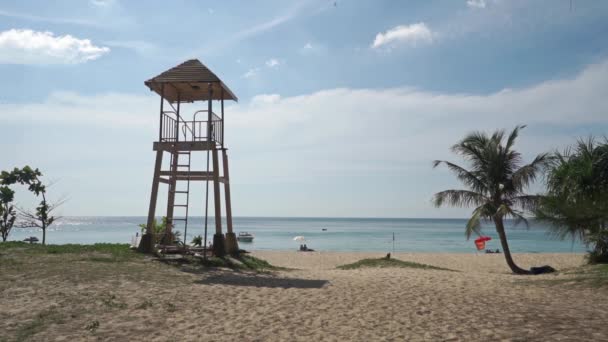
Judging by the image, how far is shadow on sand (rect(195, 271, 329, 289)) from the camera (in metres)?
10.6

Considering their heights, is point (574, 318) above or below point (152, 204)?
below

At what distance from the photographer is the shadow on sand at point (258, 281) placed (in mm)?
10555

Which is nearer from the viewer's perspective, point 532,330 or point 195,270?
point 532,330

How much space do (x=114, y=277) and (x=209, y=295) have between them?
300 cm

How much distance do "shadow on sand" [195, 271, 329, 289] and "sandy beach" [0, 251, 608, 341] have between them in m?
0.05

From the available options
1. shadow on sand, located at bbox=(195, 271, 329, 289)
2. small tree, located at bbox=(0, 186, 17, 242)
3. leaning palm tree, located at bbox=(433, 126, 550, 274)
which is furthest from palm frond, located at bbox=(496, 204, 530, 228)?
small tree, located at bbox=(0, 186, 17, 242)

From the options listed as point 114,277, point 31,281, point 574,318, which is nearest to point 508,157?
point 574,318

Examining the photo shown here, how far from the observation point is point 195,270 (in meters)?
12.6

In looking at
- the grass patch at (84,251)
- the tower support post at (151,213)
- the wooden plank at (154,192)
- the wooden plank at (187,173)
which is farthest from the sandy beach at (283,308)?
the wooden plank at (187,173)

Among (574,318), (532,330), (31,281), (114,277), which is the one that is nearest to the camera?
(532,330)

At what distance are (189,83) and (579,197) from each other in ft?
40.4

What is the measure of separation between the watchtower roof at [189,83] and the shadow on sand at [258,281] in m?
6.70

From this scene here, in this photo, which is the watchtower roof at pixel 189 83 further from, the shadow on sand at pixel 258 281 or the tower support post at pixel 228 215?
the shadow on sand at pixel 258 281

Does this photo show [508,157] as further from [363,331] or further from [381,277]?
[363,331]
